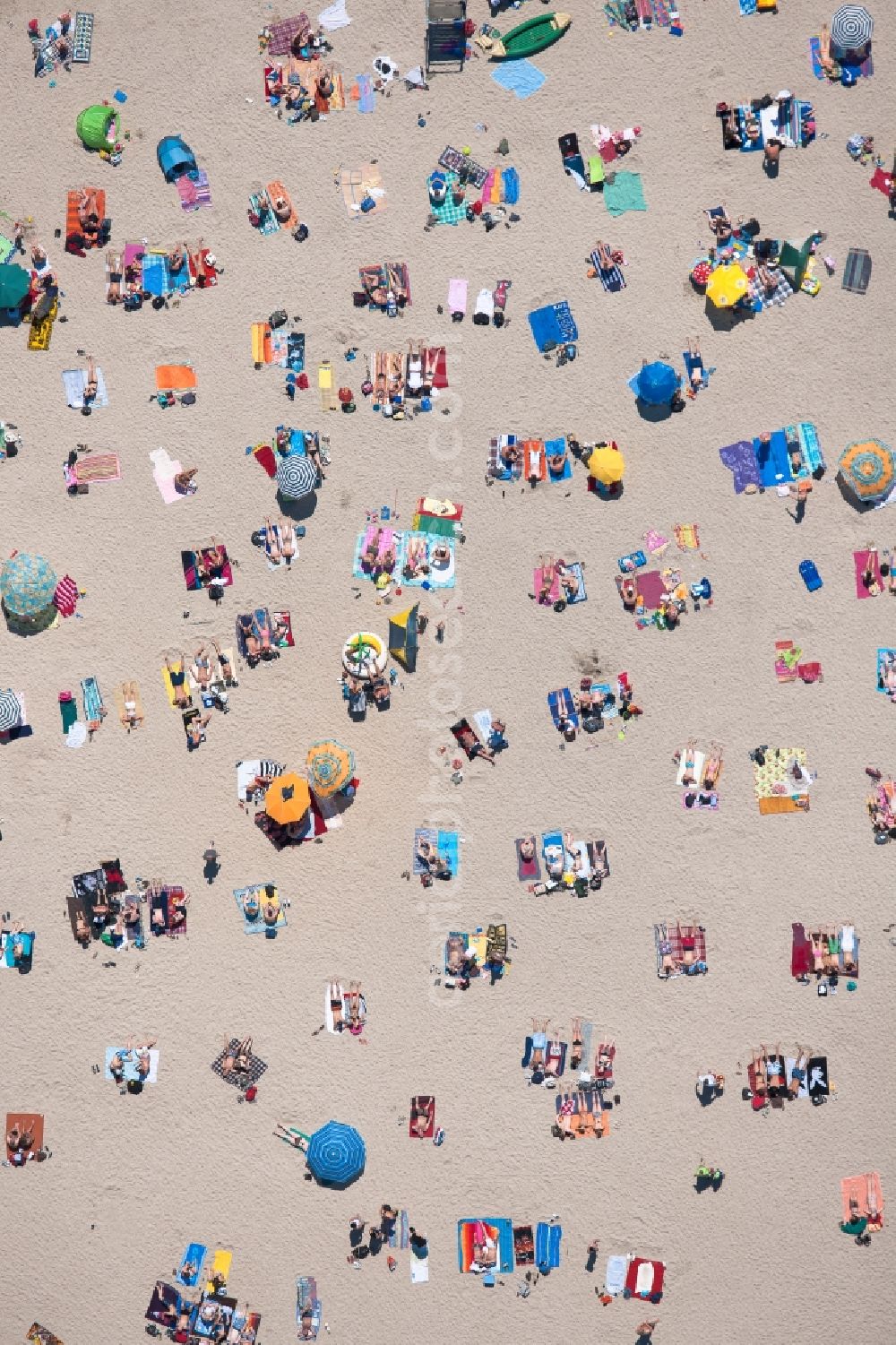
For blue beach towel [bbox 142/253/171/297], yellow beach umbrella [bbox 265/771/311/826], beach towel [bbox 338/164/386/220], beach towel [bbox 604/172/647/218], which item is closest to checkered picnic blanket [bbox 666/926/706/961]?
yellow beach umbrella [bbox 265/771/311/826]

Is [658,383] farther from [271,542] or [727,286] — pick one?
[271,542]

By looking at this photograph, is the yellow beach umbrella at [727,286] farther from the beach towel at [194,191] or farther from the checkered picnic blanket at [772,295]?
the beach towel at [194,191]

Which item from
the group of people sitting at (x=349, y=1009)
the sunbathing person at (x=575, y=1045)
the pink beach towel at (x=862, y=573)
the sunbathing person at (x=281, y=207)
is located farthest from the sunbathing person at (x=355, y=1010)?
the sunbathing person at (x=281, y=207)

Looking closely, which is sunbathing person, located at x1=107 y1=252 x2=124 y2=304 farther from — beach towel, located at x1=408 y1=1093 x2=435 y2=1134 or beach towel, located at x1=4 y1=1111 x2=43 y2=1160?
beach towel, located at x1=408 y1=1093 x2=435 y2=1134

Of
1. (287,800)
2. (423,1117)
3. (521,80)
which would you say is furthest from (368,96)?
(423,1117)

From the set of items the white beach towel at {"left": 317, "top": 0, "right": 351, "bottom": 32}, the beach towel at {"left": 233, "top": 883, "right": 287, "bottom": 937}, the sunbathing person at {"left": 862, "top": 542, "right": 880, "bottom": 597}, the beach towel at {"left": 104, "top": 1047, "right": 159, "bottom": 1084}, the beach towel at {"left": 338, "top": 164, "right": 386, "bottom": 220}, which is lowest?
the beach towel at {"left": 104, "top": 1047, "right": 159, "bottom": 1084}

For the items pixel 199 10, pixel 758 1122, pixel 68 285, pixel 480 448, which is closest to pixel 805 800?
pixel 758 1122
